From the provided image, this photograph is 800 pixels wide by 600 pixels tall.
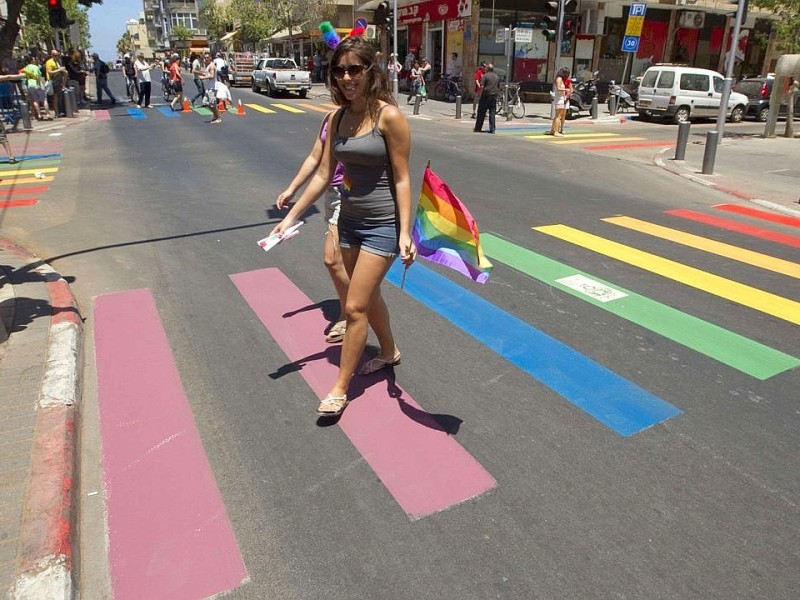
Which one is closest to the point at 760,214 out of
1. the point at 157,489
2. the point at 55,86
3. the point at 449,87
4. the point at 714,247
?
the point at 714,247

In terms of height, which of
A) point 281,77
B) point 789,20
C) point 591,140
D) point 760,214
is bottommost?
point 760,214

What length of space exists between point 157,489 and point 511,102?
21.5 metres

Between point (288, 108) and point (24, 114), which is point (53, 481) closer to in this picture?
point (24, 114)

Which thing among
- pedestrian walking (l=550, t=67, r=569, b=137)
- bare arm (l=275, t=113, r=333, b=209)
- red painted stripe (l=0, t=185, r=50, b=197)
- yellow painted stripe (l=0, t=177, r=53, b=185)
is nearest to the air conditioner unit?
pedestrian walking (l=550, t=67, r=569, b=137)

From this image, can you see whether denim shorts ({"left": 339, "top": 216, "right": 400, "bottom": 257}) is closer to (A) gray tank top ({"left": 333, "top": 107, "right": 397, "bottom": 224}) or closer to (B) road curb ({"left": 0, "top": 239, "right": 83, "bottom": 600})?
(A) gray tank top ({"left": 333, "top": 107, "right": 397, "bottom": 224})

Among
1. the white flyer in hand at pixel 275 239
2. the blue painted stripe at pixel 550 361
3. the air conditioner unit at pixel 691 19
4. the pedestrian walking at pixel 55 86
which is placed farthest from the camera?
the air conditioner unit at pixel 691 19

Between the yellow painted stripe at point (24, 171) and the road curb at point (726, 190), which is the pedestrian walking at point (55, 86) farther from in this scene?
the road curb at point (726, 190)

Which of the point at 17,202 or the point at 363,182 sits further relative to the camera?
the point at 17,202

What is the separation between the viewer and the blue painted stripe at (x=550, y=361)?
11.6 feet

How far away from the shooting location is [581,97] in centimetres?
2523

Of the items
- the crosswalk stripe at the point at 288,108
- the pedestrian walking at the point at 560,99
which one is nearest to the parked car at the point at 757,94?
the pedestrian walking at the point at 560,99

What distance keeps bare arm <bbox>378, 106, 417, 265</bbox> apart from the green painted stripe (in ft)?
8.15

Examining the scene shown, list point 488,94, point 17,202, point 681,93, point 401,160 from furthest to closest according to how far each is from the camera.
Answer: point 681,93 < point 488,94 < point 17,202 < point 401,160

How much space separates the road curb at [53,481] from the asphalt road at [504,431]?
11 cm
